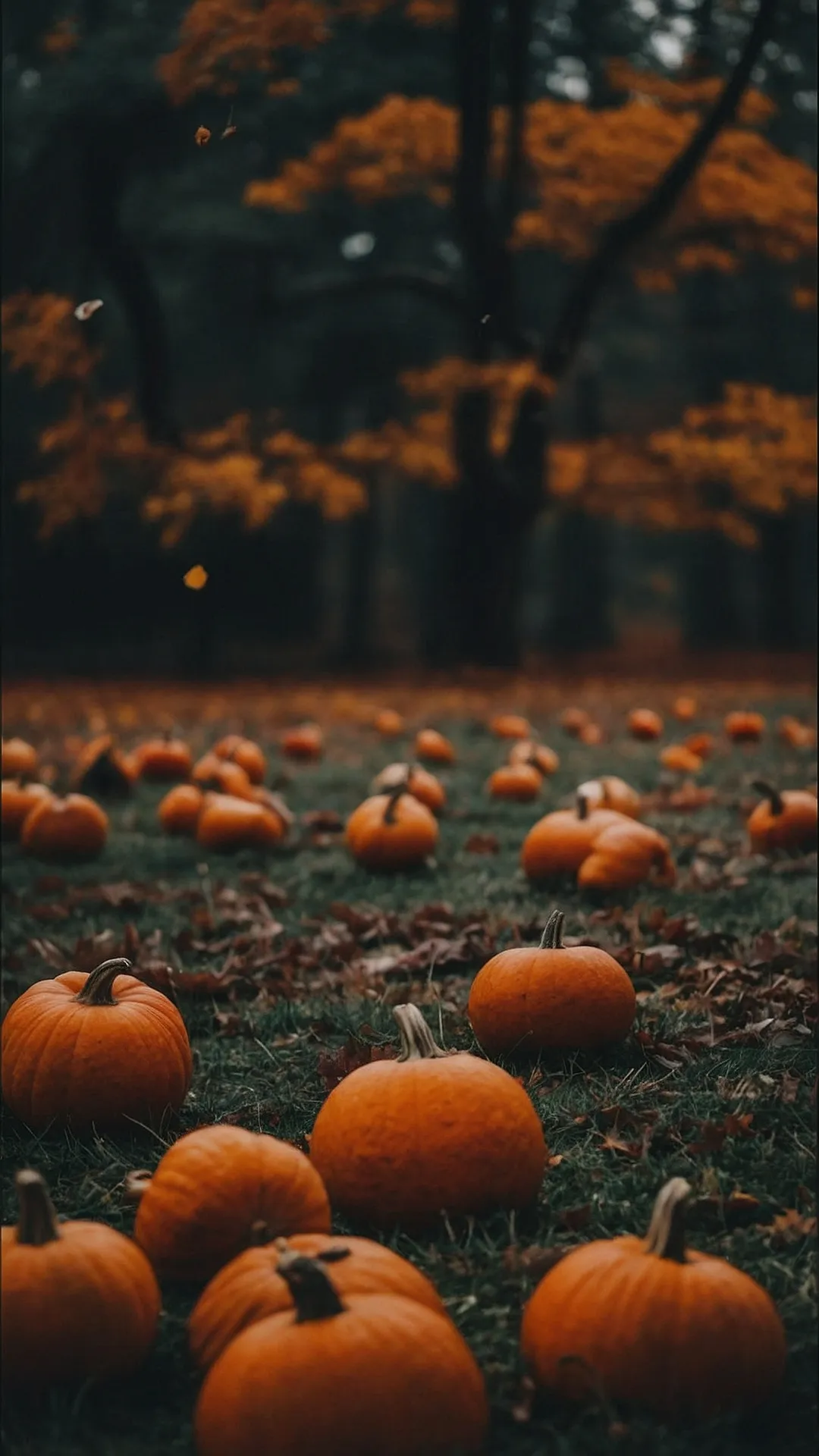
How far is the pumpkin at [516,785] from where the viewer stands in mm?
6930

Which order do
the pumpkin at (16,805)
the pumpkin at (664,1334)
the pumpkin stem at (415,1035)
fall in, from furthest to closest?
the pumpkin at (16,805), the pumpkin stem at (415,1035), the pumpkin at (664,1334)

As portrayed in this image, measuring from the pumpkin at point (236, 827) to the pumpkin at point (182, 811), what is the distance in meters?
0.30

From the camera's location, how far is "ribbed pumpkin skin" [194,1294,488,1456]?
5.44 ft

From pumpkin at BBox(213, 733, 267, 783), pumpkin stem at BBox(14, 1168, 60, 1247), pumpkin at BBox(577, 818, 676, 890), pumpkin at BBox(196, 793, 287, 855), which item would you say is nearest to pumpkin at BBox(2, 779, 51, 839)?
pumpkin at BBox(196, 793, 287, 855)

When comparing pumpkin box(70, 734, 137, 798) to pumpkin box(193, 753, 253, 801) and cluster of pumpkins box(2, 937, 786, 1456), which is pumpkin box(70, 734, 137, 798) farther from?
cluster of pumpkins box(2, 937, 786, 1456)

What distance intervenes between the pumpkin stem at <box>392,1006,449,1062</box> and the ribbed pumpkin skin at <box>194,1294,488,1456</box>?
0.73m

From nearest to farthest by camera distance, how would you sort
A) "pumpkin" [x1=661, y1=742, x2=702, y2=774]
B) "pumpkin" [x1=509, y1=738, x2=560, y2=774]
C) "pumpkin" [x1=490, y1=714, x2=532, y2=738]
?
"pumpkin" [x1=509, y1=738, x2=560, y2=774] → "pumpkin" [x1=661, y1=742, x2=702, y2=774] → "pumpkin" [x1=490, y1=714, x2=532, y2=738]

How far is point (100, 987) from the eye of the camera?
9.46 ft

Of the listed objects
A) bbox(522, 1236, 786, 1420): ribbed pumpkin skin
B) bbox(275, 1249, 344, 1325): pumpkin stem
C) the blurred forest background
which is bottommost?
bbox(522, 1236, 786, 1420): ribbed pumpkin skin

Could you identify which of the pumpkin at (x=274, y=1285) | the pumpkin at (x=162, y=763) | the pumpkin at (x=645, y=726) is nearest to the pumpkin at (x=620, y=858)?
the pumpkin at (x=274, y=1285)

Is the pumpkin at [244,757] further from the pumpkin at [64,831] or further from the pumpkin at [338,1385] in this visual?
the pumpkin at [338,1385]

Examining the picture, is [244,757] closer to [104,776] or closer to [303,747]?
[104,776]

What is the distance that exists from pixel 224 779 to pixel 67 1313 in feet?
15.1

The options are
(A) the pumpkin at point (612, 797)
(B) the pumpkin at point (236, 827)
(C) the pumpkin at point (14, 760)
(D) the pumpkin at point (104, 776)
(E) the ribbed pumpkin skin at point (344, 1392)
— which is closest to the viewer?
(E) the ribbed pumpkin skin at point (344, 1392)
